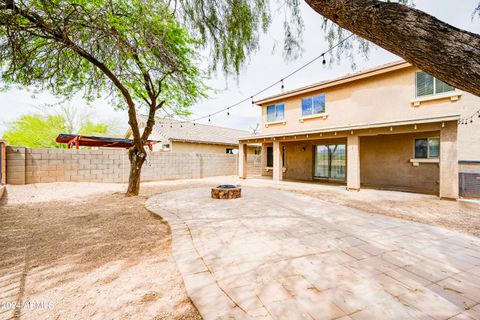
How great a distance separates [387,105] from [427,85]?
1.32 metres

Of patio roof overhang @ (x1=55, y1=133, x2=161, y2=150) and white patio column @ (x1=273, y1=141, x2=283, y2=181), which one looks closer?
white patio column @ (x1=273, y1=141, x2=283, y2=181)

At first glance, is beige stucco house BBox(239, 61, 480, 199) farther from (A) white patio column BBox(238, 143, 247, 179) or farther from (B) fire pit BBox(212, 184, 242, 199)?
(B) fire pit BBox(212, 184, 242, 199)

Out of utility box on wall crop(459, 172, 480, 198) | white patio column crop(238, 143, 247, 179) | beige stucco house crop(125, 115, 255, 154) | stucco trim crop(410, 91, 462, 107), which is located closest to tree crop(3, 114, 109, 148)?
beige stucco house crop(125, 115, 255, 154)

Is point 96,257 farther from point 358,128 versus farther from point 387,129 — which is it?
point 387,129

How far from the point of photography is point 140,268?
243cm

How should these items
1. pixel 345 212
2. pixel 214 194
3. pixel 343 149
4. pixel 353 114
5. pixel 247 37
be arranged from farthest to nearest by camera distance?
pixel 343 149
pixel 353 114
pixel 214 194
pixel 345 212
pixel 247 37

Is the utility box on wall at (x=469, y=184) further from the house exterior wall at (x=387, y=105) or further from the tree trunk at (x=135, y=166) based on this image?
the tree trunk at (x=135, y=166)

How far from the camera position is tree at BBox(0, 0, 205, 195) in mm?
3984

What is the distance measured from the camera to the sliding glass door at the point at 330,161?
1102cm

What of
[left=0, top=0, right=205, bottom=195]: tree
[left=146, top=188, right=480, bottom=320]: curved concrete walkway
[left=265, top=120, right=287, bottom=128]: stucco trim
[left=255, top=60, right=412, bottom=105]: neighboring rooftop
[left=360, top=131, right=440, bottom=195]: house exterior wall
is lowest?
[left=146, top=188, right=480, bottom=320]: curved concrete walkway

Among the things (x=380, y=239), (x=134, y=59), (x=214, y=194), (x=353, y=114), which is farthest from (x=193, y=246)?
(x=353, y=114)

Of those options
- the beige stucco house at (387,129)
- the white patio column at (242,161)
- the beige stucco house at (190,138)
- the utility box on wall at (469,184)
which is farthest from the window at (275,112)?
the utility box on wall at (469,184)

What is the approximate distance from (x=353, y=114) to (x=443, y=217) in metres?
5.76

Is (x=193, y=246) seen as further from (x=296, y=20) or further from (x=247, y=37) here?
(x=296, y=20)
